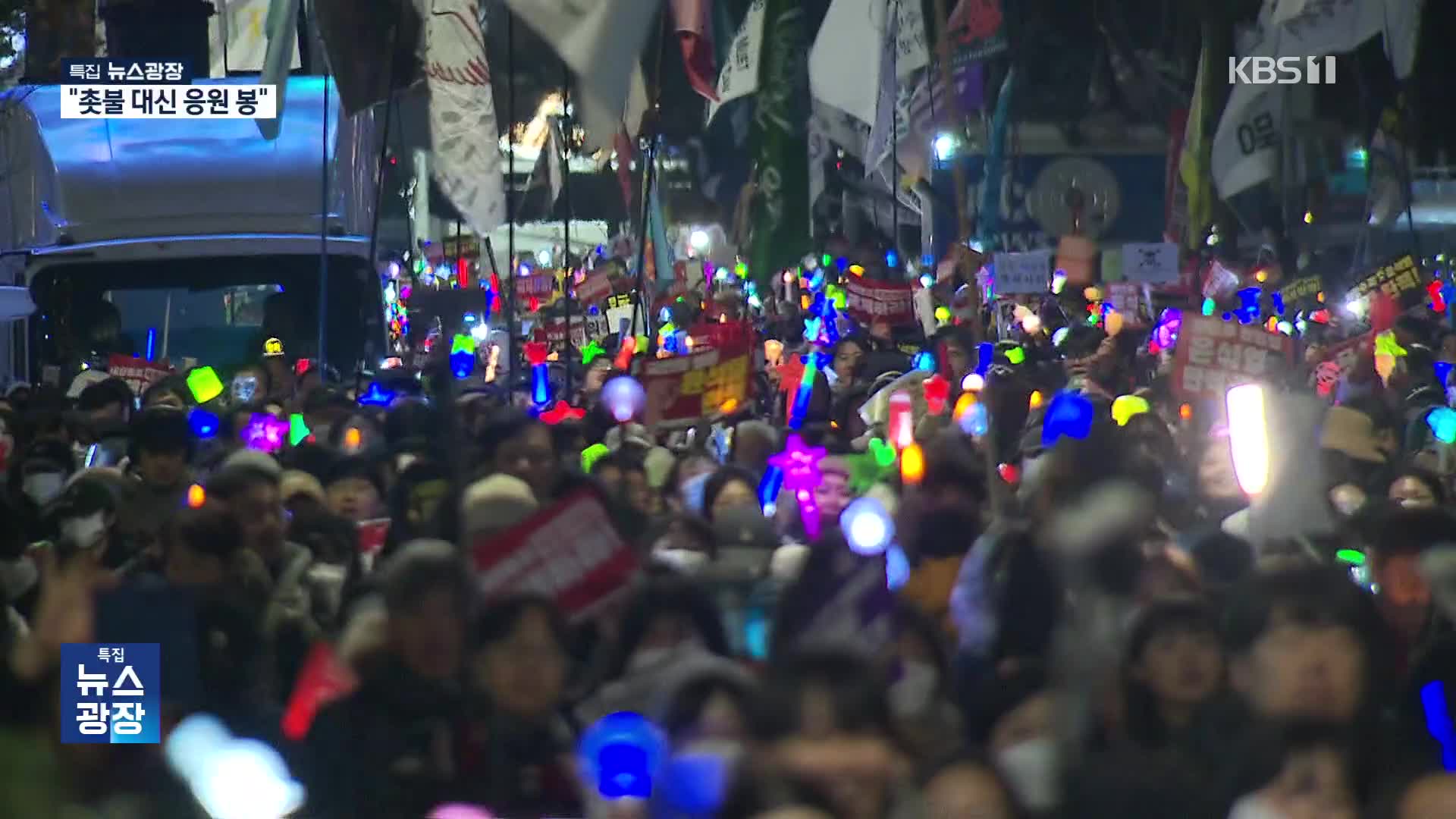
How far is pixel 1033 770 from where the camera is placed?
4.91 meters

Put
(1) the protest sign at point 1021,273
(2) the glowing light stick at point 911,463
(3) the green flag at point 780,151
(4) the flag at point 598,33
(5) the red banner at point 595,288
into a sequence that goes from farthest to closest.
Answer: (5) the red banner at point 595,288 < (1) the protest sign at point 1021,273 < (3) the green flag at point 780,151 < (4) the flag at point 598,33 < (2) the glowing light stick at point 911,463

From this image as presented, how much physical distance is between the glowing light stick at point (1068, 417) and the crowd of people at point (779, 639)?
626 millimetres

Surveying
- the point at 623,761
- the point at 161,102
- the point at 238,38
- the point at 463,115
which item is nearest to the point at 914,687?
the point at 623,761

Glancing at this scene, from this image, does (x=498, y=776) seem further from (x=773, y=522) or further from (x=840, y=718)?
(x=773, y=522)

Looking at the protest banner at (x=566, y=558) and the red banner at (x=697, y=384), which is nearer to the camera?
the protest banner at (x=566, y=558)

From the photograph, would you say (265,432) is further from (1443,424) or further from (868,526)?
(1443,424)

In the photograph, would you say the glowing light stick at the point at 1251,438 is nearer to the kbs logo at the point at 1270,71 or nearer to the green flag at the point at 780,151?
the green flag at the point at 780,151

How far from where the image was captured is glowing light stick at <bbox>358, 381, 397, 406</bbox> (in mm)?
14594

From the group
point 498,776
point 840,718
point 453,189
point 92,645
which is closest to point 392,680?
point 498,776

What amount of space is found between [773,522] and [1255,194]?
3104cm

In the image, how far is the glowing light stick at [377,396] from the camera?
14.6 metres

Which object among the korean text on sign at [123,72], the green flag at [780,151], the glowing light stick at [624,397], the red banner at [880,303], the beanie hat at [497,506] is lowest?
the beanie hat at [497,506]

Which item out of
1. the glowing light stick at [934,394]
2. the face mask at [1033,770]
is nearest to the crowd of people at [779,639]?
the face mask at [1033,770]

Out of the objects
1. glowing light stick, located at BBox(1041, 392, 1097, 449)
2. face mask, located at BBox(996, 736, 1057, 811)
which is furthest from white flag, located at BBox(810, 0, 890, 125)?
face mask, located at BBox(996, 736, 1057, 811)
